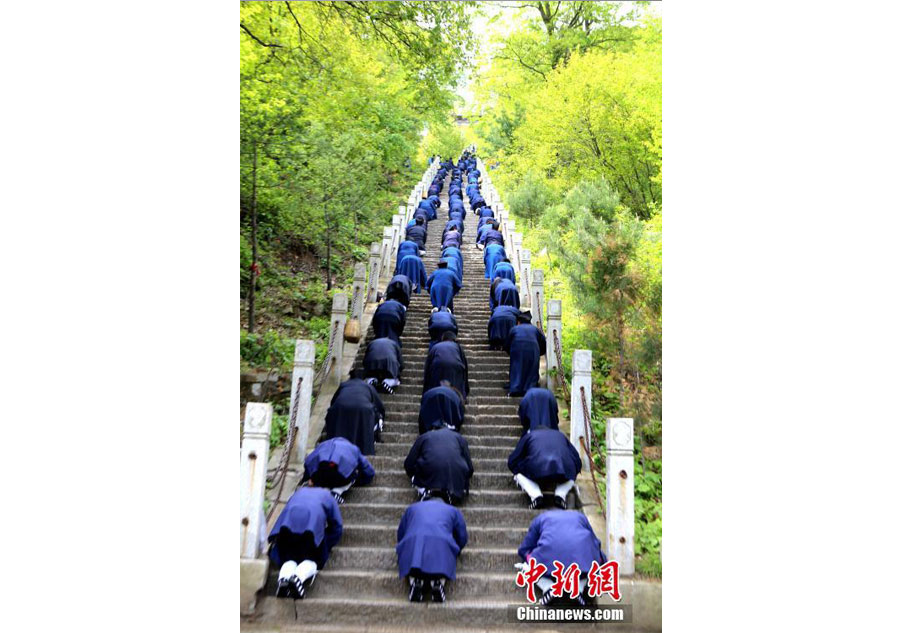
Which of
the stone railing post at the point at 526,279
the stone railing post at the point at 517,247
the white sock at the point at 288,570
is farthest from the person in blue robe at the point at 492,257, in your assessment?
the white sock at the point at 288,570

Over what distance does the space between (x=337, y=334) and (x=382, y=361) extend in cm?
79

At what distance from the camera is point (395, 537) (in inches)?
248

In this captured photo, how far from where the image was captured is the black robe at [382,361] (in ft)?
29.1

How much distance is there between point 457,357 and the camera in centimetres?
873

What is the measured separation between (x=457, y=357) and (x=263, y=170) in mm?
4209

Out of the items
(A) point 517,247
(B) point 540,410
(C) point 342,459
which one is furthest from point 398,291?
(C) point 342,459

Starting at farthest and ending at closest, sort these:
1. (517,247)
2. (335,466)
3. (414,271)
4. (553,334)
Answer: (517,247), (414,271), (553,334), (335,466)

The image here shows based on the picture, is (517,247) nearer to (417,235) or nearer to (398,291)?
(417,235)

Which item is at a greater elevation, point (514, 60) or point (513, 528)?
point (514, 60)

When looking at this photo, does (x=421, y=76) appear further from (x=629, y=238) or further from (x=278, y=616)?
(x=278, y=616)

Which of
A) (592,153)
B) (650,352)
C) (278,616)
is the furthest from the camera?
(592,153)

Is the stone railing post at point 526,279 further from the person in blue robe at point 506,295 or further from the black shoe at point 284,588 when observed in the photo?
the black shoe at point 284,588

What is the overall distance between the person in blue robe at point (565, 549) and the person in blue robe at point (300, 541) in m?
1.86

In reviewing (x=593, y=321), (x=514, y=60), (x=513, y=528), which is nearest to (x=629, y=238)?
(x=593, y=321)
